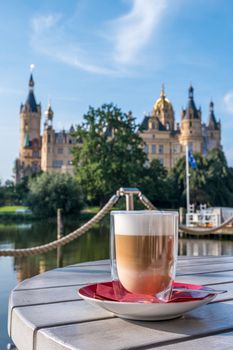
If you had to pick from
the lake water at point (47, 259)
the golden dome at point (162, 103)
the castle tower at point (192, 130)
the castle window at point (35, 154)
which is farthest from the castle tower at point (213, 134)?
the lake water at point (47, 259)

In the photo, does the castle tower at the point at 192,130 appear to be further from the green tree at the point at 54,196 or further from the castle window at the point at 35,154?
the green tree at the point at 54,196

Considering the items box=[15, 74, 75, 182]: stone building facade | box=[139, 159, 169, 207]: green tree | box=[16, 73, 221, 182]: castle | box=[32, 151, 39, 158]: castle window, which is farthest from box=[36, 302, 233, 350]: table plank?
box=[32, 151, 39, 158]: castle window

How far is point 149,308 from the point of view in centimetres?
80

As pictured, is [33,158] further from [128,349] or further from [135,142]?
[128,349]

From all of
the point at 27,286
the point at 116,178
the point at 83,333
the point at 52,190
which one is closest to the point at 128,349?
the point at 83,333

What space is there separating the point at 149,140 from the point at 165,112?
10829mm

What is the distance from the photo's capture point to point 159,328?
804mm

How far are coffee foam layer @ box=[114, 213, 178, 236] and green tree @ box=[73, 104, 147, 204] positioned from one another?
2935 cm

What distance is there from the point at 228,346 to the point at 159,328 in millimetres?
143

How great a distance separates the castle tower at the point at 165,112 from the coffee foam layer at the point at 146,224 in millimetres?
67830

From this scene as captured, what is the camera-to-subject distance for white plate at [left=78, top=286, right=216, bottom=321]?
Result: 79 centimetres

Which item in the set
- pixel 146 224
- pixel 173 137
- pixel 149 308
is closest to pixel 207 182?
pixel 173 137

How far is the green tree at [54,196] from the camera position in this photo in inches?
1131

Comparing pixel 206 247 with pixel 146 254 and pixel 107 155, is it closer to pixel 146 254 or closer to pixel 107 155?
pixel 146 254
